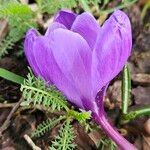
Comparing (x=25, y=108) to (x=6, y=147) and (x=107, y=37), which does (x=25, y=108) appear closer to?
(x=6, y=147)

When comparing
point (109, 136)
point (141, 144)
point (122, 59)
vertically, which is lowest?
point (141, 144)

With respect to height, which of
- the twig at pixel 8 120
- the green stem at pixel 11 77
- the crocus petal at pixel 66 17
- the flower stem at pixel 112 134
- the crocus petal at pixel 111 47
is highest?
the crocus petal at pixel 66 17

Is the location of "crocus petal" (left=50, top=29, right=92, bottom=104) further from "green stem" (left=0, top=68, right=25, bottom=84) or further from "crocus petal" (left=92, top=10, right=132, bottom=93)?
"green stem" (left=0, top=68, right=25, bottom=84)

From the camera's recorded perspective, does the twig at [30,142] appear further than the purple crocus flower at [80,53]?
Yes

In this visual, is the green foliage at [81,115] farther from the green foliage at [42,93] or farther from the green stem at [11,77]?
the green stem at [11,77]

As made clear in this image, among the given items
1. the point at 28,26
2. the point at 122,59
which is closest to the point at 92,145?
the point at 122,59

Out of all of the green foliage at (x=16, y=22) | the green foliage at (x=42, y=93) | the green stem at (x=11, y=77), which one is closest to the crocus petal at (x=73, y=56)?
the green foliage at (x=42, y=93)

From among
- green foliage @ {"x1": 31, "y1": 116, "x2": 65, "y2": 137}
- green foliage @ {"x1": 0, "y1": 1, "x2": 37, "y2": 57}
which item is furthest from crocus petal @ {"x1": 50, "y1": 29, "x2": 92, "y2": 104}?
green foliage @ {"x1": 0, "y1": 1, "x2": 37, "y2": 57}

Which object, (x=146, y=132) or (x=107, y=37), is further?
(x=146, y=132)
